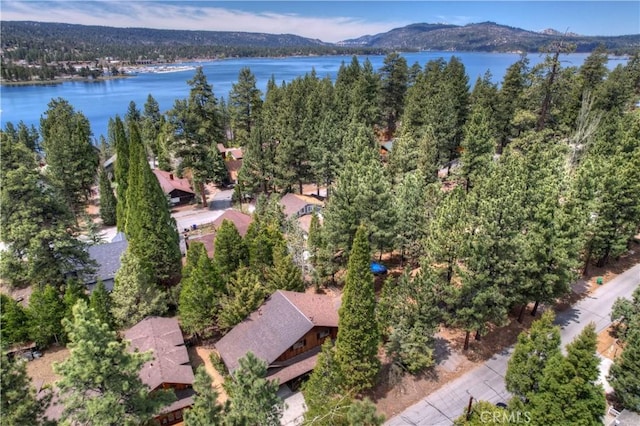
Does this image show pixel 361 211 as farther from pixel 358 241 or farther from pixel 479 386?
pixel 479 386

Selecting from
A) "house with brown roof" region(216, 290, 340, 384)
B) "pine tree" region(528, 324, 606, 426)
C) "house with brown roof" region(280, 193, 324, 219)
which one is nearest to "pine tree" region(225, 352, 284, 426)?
"house with brown roof" region(216, 290, 340, 384)

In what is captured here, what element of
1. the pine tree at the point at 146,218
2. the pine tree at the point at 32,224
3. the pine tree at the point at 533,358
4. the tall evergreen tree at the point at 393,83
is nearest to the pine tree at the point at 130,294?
the pine tree at the point at 146,218

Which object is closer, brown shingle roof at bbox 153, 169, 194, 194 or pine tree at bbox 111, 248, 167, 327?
pine tree at bbox 111, 248, 167, 327

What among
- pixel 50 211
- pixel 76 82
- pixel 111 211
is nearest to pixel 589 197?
pixel 50 211

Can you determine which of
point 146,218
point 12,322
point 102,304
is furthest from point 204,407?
point 12,322

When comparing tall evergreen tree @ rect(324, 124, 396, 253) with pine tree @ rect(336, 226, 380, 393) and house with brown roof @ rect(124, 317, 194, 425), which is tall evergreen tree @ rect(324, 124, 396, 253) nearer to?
pine tree @ rect(336, 226, 380, 393)

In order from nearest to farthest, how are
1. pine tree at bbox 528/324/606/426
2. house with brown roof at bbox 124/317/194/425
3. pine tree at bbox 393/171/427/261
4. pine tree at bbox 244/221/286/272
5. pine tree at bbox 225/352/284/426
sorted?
pine tree at bbox 225/352/284/426 → pine tree at bbox 528/324/606/426 → house with brown roof at bbox 124/317/194/425 → pine tree at bbox 244/221/286/272 → pine tree at bbox 393/171/427/261

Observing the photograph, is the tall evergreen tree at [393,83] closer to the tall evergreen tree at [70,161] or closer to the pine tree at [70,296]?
Result: the tall evergreen tree at [70,161]
